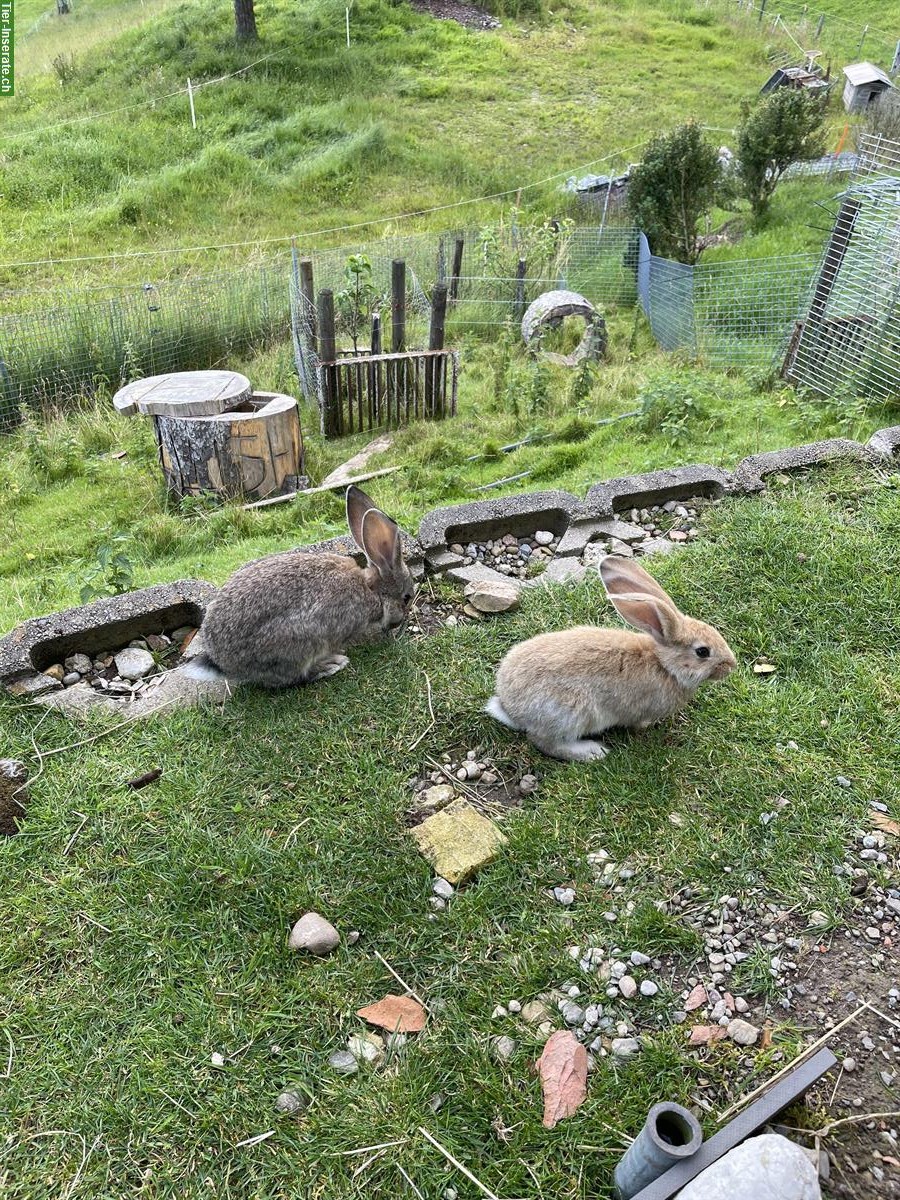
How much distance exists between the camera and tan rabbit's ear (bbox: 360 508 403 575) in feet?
12.7

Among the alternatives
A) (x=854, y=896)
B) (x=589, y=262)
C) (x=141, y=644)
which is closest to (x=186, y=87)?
(x=589, y=262)

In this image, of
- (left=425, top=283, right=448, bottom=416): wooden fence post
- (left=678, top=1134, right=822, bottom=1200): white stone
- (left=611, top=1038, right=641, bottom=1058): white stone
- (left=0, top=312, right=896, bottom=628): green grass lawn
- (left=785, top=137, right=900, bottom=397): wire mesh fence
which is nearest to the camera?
(left=678, top=1134, right=822, bottom=1200): white stone

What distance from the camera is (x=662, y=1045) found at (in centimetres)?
229

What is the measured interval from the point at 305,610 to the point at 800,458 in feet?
11.4

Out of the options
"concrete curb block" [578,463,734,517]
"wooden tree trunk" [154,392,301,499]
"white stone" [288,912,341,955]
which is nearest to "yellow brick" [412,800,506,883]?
"white stone" [288,912,341,955]

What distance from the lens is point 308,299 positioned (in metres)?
9.93

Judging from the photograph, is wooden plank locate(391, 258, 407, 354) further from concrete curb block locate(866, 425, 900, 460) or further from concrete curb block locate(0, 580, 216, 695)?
concrete curb block locate(0, 580, 216, 695)

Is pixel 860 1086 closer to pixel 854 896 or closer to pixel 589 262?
pixel 854 896

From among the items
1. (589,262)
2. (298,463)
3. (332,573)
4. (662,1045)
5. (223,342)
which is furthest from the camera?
(589,262)

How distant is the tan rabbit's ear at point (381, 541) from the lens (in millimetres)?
3869

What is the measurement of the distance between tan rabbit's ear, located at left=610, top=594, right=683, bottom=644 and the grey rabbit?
1.20 meters

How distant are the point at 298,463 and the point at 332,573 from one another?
3.55 m

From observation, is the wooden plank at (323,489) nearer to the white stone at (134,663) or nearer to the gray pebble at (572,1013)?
the white stone at (134,663)

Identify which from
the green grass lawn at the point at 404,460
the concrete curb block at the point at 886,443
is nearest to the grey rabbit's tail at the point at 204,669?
the green grass lawn at the point at 404,460
